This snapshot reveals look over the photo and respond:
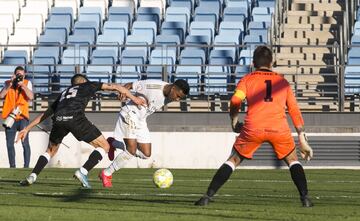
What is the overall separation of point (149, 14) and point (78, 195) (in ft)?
52.7

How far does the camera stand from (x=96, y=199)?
49.1ft

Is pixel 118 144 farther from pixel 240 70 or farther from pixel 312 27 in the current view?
pixel 312 27

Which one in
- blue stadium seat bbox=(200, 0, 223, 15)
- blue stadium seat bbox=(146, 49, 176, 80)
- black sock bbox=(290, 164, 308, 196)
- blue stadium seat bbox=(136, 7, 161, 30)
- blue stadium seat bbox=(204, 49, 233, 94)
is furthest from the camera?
blue stadium seat bbox=(200, 0, 223, 15)

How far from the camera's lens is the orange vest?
23.8 m

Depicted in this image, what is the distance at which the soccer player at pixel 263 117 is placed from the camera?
1341cm

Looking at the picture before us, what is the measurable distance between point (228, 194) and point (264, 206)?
6.87ft

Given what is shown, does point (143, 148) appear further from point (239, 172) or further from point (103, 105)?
point (103, 105)

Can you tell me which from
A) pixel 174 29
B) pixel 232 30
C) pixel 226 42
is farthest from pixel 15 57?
pixel 232 30

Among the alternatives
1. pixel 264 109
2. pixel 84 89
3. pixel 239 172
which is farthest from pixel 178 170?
pixel 264 109

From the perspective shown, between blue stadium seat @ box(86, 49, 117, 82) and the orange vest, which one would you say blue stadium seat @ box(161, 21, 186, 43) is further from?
the orange vest

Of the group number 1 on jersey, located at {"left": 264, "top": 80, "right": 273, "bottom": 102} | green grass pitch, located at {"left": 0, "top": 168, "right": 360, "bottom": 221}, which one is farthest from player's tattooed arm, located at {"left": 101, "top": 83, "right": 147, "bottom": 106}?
number 1 on jersey, located at {"left": 264, "top": 80, "right": 273, "bottom": 102}

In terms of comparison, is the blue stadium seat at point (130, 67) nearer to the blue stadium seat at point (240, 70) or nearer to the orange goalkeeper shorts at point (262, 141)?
the blue stadium seat at point (240, 70)

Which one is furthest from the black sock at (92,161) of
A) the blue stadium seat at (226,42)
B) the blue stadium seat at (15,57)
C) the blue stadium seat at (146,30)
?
the blue stadium seat at (146,30)

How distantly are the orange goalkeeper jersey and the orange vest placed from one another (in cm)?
1086
